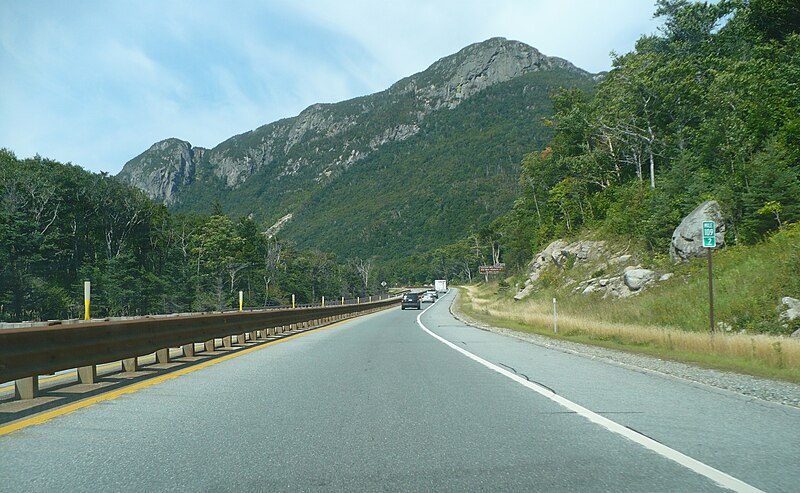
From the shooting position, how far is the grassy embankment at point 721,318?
43.5ft

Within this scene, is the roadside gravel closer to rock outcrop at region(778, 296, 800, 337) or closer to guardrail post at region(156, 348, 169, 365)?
rock outcrop at region(778, 296, 800, 337)

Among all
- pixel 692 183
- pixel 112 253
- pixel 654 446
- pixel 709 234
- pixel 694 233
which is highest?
pixel 112 253

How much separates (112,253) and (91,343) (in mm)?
80455

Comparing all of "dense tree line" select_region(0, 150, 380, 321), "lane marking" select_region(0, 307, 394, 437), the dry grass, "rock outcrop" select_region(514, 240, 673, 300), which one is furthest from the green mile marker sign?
"dense tree line" select_region(0, 150, 380, 321)

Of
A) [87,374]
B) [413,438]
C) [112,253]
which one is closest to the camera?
[413,438]

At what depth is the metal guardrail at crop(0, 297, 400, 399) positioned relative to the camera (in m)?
7.59

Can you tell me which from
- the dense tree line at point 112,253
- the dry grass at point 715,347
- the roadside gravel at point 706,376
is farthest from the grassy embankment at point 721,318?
the dense tree line at point 112,253

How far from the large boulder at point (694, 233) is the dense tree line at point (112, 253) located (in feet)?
153

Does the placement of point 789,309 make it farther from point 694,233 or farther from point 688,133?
point 688,133

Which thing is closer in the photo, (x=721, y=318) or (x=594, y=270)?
(x=721, y=318)

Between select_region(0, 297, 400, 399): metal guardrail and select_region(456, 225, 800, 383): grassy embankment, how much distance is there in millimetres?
10735

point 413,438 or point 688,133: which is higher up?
point 688,133

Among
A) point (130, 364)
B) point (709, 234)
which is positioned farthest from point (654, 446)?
point (709, 234)

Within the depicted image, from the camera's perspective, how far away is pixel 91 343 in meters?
9.27
